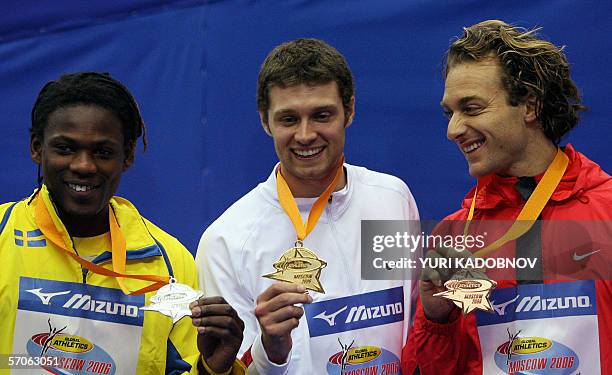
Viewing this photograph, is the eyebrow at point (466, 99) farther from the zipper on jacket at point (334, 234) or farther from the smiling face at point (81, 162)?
Answer: the smiling face at point (81, 162)

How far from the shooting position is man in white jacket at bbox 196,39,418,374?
2574 mm

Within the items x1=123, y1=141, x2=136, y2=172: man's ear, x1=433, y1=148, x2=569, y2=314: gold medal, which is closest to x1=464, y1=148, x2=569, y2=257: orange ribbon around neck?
x1=433, y1=148, x2=569, y2=314: gold medal

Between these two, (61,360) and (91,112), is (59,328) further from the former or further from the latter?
(91,112)

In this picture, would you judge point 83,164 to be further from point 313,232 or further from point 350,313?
point 350,313

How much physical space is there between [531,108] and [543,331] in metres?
0.63

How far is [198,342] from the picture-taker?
8.00 ft

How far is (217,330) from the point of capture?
7.72 ft

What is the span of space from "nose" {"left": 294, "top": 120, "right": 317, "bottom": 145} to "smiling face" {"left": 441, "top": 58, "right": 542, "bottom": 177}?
41 centimetres

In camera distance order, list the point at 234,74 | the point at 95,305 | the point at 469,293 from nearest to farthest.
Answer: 1. the point at 469,293
2. the point at 95,305
3. the point at 234,74

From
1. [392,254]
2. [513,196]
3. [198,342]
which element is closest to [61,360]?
[198,342]

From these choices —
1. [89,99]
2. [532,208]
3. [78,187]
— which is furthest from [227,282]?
[532,208]

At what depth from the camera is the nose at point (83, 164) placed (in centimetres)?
254

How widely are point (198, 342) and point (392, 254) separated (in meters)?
0.64

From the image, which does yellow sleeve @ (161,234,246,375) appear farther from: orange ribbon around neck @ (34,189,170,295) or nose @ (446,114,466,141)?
nose @ (446,114,466,141)
